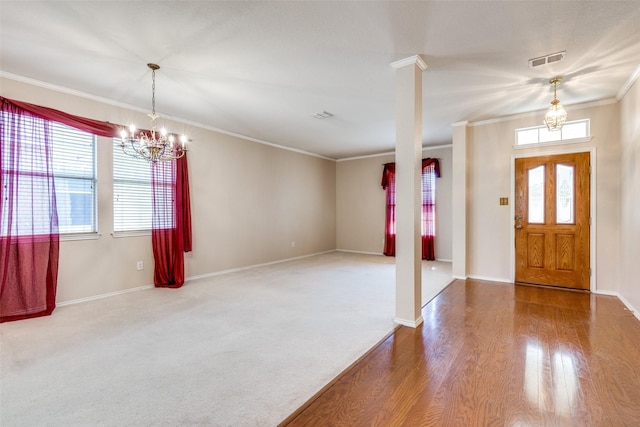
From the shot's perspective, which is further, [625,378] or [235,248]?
[235,248]

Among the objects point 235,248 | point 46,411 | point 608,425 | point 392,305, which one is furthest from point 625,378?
point 235,248

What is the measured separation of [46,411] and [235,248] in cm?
416

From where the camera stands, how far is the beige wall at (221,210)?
12.8ft

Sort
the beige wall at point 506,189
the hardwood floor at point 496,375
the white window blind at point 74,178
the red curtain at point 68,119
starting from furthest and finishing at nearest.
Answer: the beige wall at point 506,189, the white window blind at point 74,178, the red curtain at point 68,119, the hardwood floor at point 496,375

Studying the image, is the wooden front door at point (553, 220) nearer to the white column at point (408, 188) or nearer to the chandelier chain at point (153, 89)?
the white column at point (408, 188)

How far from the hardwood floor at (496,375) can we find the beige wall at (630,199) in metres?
0.56

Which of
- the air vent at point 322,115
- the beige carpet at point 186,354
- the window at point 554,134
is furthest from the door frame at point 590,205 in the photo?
the air vent at point 322,115

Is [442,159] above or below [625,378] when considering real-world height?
above

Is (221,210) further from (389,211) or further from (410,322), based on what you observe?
(389,211)

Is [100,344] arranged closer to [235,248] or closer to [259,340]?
[259,340]

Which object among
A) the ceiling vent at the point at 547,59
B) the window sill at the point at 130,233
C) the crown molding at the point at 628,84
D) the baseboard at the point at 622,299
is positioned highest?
the ceiling vent at the point at 547,59

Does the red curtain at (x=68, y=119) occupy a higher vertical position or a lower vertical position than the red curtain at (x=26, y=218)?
higher

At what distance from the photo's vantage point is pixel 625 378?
209 cm

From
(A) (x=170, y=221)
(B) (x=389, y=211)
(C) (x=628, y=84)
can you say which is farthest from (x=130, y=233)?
(C) (x=628, y=84)
